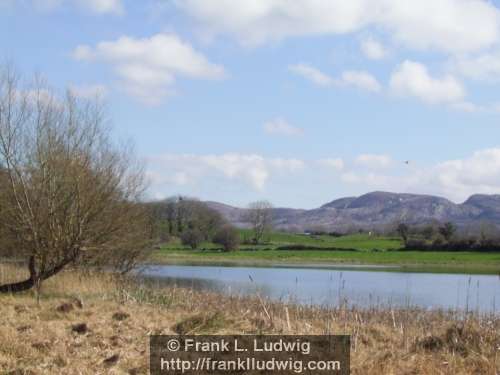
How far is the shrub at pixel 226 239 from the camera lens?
3235 inches

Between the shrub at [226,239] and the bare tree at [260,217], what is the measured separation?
21536mm

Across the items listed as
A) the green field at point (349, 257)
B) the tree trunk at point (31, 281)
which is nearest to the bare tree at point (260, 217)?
the green field at point (349, 257)

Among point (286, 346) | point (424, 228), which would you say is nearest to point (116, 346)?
point (286, 346)

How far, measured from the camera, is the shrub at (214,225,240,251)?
82175mm

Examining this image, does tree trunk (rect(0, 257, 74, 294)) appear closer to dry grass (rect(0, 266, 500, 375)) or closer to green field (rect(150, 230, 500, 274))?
dry grass (rect(0, 266, 500, 375))

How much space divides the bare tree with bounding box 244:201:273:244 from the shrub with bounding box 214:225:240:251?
Result: 21.5 metres

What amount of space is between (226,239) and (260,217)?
30.4 meters

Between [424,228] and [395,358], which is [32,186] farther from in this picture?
[424,228]

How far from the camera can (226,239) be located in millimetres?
82062

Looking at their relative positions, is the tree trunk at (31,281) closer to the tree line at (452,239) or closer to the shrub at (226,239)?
the tree line at (452,239)

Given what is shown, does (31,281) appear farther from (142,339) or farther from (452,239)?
(452,239)

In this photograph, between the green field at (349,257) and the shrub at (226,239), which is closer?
the green field at (349,257)

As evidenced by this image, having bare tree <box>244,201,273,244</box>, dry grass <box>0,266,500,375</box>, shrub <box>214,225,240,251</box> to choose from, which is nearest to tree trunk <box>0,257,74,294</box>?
dry grass <box>0,266,500,375</box>

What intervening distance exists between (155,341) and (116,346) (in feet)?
1.75
